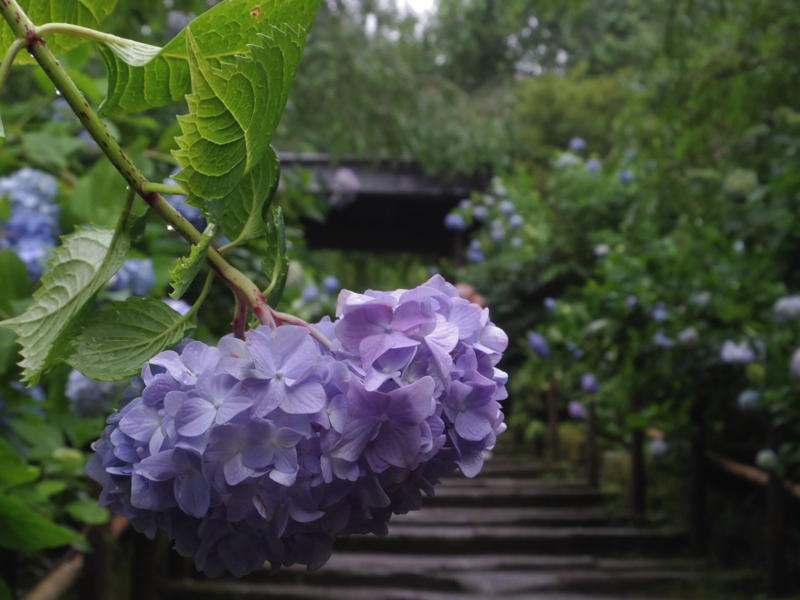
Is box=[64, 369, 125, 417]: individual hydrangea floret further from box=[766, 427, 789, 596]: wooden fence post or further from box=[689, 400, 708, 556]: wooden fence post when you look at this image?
box=[689, 400, 708, 556]: wooden fence post

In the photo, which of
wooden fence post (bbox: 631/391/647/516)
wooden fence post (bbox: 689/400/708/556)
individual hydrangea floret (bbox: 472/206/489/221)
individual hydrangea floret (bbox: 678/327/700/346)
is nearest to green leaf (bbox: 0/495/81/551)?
individual hydrangea floret (bbox: 678/327/700/346)

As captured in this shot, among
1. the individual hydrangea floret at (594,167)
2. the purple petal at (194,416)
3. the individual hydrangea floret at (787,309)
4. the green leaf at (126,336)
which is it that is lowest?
the purple petal at (194,416)

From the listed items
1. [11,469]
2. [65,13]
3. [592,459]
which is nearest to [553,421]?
[592,459]

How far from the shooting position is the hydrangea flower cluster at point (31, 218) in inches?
47.4

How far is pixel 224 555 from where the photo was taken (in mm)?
335

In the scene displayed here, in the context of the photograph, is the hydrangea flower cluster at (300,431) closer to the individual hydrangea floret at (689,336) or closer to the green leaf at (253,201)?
the green leaf at (253,201)

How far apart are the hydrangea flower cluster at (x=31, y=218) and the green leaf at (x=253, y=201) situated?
2.96 feet

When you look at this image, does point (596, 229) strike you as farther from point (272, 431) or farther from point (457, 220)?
point (272, 431)

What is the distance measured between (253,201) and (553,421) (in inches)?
186

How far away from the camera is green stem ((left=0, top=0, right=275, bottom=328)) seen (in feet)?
1.01

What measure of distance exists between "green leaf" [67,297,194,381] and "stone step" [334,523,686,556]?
3428 millimetres

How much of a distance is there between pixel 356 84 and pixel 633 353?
218 cm

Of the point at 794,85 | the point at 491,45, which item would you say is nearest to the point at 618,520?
the point at 794,85

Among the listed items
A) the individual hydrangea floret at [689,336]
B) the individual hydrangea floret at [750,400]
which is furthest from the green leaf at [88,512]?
the individual hydrangea floret at [689,336]
